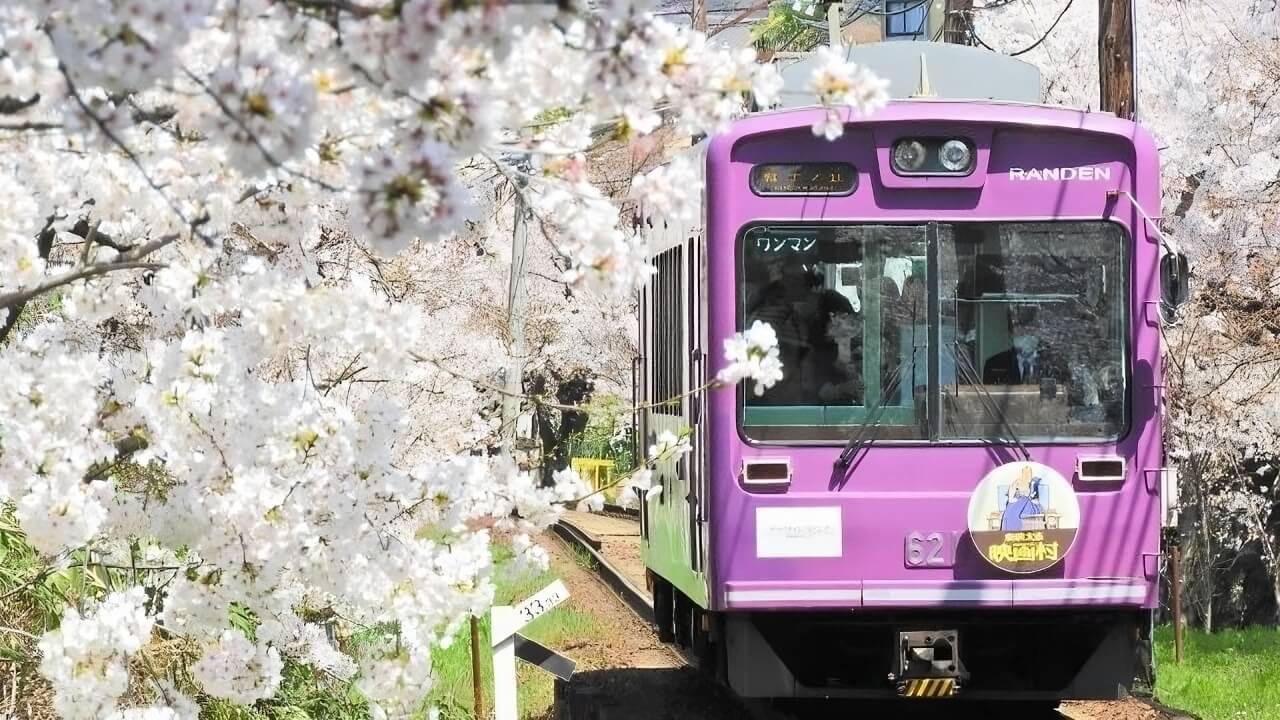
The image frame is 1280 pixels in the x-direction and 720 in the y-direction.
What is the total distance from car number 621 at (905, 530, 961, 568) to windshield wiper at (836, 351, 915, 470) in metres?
0.45

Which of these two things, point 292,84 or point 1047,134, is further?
point 1047,134

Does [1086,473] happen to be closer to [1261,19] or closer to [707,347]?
[707,347]

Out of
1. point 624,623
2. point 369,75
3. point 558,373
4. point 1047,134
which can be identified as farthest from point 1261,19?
point 558,373

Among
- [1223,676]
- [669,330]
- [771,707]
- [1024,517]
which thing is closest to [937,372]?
[1024,517]

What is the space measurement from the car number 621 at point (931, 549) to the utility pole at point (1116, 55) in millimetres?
5116

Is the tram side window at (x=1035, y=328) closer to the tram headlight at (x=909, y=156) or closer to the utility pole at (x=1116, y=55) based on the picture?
the tram headlight at (x=909, y=156)

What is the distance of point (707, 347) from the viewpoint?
8430 mm

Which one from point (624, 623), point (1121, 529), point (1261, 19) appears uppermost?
point (1261, 19)

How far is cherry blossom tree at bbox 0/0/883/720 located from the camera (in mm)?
2949

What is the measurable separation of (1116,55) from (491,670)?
596 centimetres

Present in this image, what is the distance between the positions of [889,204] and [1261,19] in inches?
508

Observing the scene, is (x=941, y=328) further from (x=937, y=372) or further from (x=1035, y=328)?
(x=1035, y=328)

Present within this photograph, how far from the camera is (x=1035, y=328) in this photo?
829 centimetres

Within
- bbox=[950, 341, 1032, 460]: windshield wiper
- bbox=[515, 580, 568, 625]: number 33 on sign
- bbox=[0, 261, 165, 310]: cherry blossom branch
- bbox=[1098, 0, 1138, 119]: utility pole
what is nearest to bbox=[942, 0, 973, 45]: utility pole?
bbox=[1098, 0, 1138, 119]: utility pole
